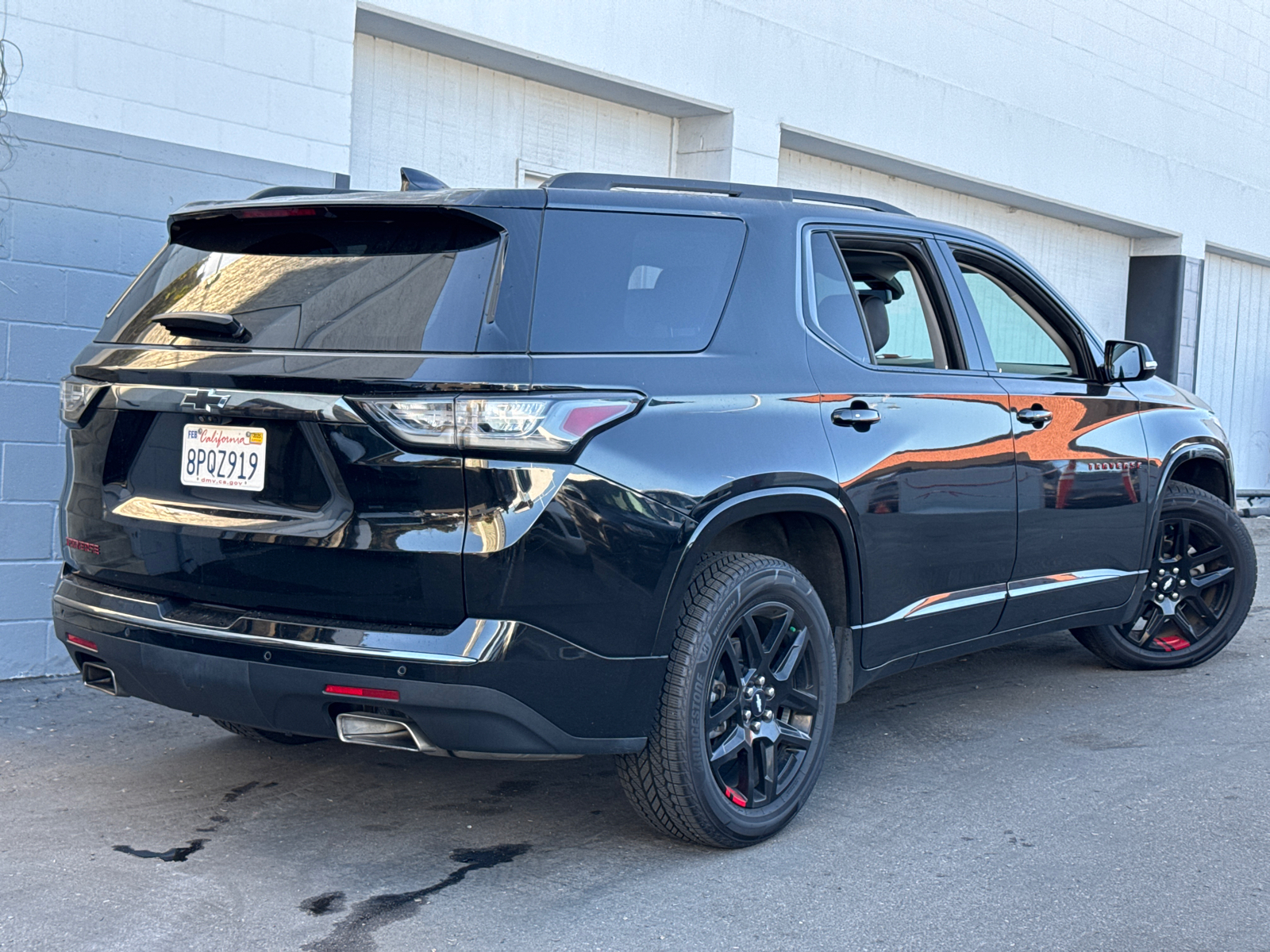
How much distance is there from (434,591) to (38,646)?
3.29 metres

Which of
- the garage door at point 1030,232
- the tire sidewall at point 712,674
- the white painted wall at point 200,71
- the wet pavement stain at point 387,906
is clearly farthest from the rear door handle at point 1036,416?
the garage door at point 1030,232

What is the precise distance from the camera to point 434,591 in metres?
3.14

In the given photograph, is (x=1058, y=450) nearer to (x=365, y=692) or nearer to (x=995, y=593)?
(x=995, y=593)

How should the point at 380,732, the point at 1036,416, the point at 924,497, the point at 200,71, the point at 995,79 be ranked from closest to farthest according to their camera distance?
the point at 380,732 → the point at 924,497 → the point at 1036,416 → the point at 200,71 → the point at 995,79

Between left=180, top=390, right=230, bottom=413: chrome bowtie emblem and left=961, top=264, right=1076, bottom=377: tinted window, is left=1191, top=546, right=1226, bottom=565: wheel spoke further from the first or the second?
left=180, top=390, right=230, bottom=413: chrome bowtie emblem

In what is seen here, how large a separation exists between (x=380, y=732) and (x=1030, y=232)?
10.8m

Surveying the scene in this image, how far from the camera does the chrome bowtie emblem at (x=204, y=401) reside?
333 cm

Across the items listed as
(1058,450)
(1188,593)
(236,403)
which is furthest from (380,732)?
(1188,593)

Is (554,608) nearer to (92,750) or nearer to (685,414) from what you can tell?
(685,414)

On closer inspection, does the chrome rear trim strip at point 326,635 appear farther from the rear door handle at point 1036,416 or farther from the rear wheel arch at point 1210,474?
the rear wheel arch at point 1210,474

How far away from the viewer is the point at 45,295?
562 cm

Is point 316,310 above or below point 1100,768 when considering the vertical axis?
above

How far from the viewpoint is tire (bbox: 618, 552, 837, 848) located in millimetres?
3521

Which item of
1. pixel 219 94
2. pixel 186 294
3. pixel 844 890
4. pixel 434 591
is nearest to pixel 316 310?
pixel 186 294
